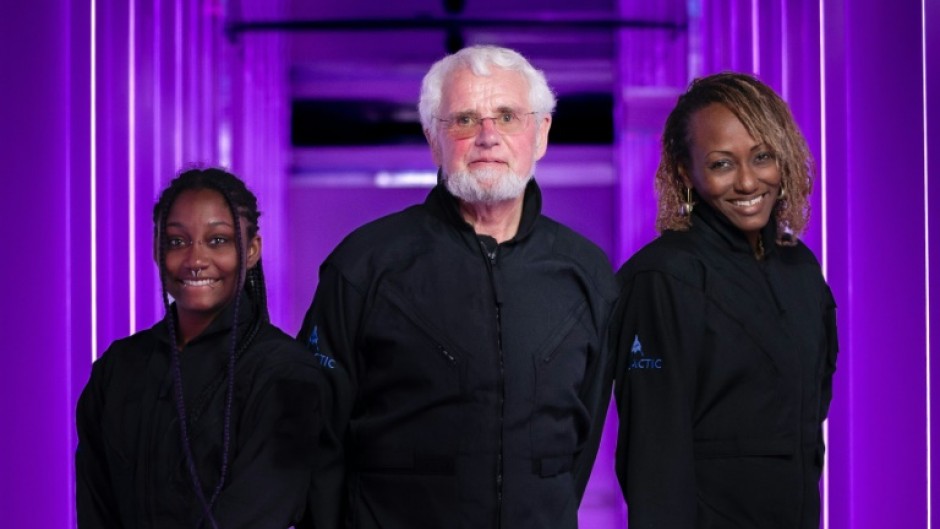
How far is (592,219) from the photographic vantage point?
680 centimetres

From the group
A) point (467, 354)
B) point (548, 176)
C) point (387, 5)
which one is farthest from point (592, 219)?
point (467, 354)

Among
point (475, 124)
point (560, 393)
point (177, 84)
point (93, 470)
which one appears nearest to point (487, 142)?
point (475, 124)

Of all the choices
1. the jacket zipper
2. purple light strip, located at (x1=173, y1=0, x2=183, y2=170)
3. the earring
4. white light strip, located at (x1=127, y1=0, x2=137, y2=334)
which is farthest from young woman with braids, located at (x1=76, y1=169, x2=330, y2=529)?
purple light strip, located at (x1=173, y1=0, x2=183, y2=170)

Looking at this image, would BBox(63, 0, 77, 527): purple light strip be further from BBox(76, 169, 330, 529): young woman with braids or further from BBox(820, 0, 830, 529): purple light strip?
BBox(820, 0, 830, 529): purple light strip

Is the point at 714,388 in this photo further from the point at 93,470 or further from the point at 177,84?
the point at 177,84

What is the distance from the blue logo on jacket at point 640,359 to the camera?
211cm

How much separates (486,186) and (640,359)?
0.40 m

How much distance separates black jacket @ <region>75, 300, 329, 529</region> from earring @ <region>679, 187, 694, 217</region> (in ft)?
2.38

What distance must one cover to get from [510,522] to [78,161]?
4.15ft

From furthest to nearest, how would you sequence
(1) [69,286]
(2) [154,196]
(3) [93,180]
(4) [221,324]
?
(2) [154,196] < (3) [93,180] < (1) [69,286] < (4) [221,324]

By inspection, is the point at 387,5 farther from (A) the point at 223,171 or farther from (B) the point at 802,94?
(A) the point at 223,171

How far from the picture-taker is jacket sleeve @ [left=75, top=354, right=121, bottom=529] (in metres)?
2.00

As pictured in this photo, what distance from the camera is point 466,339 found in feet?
6.71

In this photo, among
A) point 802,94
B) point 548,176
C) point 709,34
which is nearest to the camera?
point 802,94
